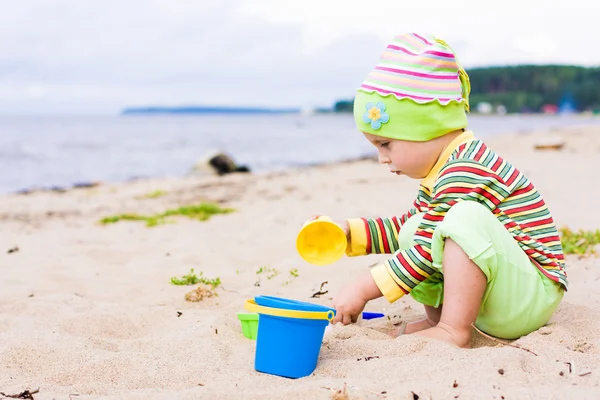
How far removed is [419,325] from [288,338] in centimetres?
85

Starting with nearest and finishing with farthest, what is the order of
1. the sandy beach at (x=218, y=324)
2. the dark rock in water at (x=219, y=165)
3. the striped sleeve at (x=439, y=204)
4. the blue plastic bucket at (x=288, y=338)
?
the sandy beach at (x=218, y=324)
the blue plastic bucket at (x=288, y=338)
the striped sleeve at (x=439, y=204)
the dark rock in water at (x=219, y=165)

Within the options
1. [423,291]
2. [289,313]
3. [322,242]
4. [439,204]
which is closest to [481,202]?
[439,204]

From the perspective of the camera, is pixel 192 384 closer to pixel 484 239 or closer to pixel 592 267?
pixel 484 239

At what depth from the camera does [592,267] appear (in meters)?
3.71

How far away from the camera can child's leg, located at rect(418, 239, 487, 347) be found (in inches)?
91.7

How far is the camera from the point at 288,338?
87.9 inches

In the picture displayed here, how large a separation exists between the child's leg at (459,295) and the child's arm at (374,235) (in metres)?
Result: 0.59

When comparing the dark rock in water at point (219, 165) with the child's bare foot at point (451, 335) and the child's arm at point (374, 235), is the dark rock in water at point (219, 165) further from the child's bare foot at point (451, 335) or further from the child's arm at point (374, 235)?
the child's bare foot at point (451, 335)

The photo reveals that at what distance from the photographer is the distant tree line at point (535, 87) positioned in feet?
225

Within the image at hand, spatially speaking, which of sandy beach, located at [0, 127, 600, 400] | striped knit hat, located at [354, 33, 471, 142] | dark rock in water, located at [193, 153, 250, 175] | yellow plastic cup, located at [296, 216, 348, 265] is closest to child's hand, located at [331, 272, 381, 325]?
sandy beach, located at [0, 127, 600, 400]

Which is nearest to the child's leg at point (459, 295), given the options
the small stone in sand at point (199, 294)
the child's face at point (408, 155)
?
the child's face at point (408, 155)

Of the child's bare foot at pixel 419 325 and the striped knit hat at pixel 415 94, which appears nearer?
the striped knit hat at pixel 415 94

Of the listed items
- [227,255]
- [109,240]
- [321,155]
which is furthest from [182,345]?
[321,155]

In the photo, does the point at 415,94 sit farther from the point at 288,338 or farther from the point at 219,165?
the point at 219,165
